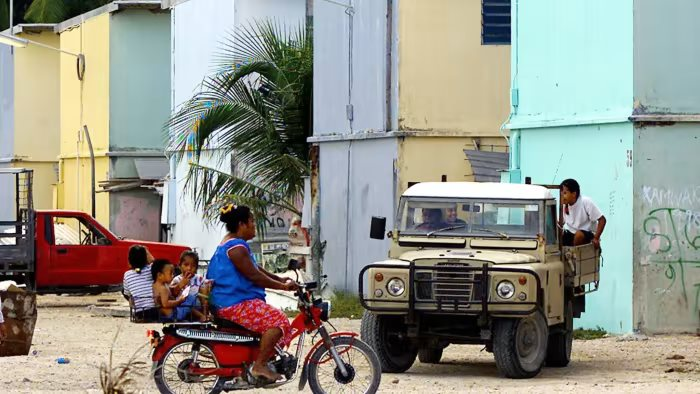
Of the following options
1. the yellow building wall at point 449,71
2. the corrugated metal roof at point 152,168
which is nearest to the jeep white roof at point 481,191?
the yellow building wall at point 449,71

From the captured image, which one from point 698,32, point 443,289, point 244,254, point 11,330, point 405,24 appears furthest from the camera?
point 405,24

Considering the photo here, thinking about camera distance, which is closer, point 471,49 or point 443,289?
point 443,289

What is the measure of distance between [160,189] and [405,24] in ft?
50.8

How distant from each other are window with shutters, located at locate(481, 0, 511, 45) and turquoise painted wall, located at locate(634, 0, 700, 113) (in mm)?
5863

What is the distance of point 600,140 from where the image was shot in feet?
65.7

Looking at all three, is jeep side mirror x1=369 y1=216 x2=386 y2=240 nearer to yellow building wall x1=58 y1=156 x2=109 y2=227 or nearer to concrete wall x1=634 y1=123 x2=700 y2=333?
concrete wall x1=634 y1=123 x2=700 y2=333

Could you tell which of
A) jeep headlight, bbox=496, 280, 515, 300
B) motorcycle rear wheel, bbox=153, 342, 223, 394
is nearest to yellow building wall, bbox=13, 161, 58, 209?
jeep headlight, bbox=496, 280, 515, 300

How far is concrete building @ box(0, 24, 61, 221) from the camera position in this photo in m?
49.1

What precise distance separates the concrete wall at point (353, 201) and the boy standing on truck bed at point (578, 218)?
23.1ft

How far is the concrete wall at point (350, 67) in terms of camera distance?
25.2 meters

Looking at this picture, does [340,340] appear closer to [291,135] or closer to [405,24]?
[405,24]

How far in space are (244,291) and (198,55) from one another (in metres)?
23.0

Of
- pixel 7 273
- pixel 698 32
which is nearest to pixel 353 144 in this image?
pixel 7 273

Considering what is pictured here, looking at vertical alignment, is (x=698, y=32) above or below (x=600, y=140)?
above
